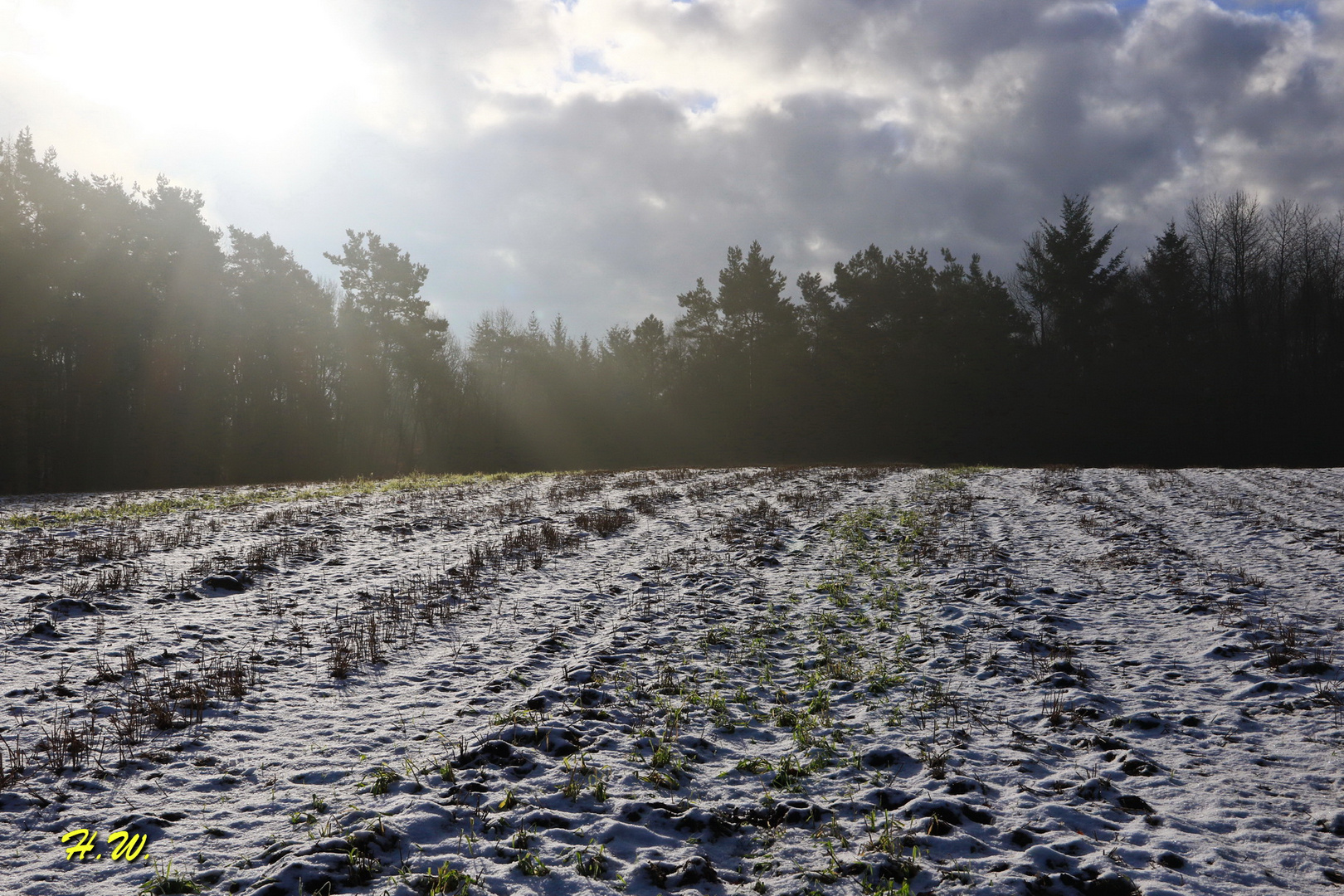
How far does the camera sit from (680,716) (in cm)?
586

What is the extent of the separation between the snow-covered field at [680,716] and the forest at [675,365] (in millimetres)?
30268

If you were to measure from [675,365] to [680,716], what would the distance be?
49319mm

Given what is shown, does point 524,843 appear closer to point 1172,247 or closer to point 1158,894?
point 1158,894

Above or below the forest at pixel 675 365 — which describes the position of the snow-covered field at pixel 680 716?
below

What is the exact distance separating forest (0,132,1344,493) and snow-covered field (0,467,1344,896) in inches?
1192

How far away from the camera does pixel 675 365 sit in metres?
54.2

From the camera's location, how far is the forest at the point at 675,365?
33656 millimetres

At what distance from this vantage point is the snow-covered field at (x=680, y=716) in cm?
382

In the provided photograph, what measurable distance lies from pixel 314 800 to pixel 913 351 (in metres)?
47.6

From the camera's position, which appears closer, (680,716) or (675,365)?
(680,716)

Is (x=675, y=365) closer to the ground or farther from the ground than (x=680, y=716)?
farther from the ground

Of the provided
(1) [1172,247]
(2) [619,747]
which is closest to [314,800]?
(2) [619,747]

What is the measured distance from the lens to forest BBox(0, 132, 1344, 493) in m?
33.7

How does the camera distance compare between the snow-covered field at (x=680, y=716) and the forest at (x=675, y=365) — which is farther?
the forest at (x=675, y=365)
